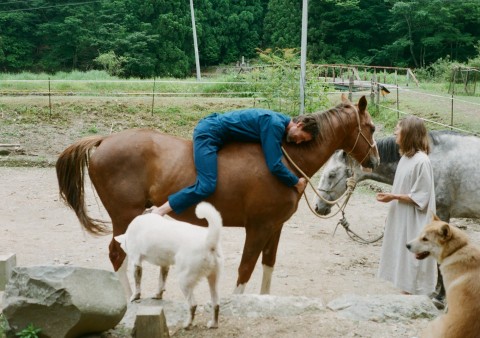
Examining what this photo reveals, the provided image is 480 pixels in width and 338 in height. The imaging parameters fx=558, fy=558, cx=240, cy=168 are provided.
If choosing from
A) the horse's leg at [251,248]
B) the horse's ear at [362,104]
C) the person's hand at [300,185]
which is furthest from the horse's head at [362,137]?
the horse's leg at [251,248]

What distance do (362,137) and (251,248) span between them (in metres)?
1.55

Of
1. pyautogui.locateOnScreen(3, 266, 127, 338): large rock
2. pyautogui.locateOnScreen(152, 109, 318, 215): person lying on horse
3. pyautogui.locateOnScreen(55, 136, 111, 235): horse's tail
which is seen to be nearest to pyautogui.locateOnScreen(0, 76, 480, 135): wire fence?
pyautogui.locateOnScreen(152, 109, 318, 215): person lying on horse

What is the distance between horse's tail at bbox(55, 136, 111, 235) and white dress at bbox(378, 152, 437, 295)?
283 centimetres

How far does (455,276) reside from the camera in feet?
13.1

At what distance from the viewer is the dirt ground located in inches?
161

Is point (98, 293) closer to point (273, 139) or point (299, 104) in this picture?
point (273, 139)

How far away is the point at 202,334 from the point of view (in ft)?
12.8

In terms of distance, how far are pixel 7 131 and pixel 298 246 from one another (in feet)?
36.7

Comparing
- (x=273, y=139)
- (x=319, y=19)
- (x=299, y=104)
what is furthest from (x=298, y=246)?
(x=319, y=19)

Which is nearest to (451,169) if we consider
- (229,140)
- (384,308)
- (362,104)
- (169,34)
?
(362,104)

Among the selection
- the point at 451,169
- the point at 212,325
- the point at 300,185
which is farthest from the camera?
the point at 451,169

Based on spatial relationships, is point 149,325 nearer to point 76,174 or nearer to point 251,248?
point 251,248

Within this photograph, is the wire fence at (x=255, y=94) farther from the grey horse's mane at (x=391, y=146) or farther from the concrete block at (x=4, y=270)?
the concrete block at (x=4, y=270)

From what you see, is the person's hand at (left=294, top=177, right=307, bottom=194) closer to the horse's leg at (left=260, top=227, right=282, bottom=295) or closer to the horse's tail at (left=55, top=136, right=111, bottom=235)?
the horse's leg at (left=260, top=227, right=282, bottom=295)
